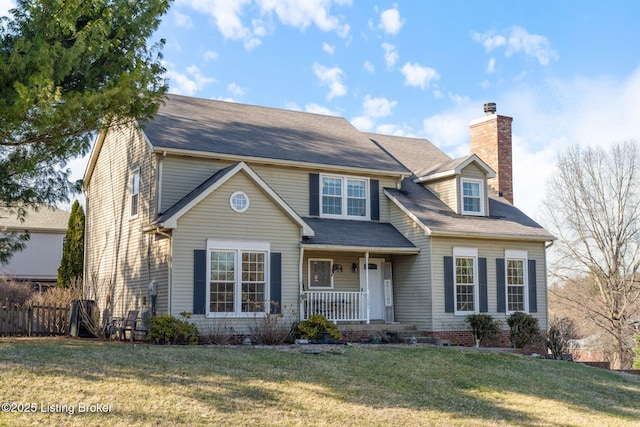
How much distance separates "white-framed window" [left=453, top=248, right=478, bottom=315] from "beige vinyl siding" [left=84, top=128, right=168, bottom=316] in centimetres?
894

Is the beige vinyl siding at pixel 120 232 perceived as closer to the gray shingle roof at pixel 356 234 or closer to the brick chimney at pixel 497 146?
the gray shingle roof at pixel 356 234

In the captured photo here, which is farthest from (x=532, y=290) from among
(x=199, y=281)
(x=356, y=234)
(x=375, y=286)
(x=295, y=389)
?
(x=295, y=389)

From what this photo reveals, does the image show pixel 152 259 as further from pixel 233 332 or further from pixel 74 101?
pixel 74 101

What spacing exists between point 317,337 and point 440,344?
4027 millimetres

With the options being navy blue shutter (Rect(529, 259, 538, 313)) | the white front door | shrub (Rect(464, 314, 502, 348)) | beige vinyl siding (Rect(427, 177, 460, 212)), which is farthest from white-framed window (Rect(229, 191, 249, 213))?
navy blue shutter (Rect(529, 259, 538, 313))

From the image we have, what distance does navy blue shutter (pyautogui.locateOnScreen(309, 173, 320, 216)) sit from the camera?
21.7 meters

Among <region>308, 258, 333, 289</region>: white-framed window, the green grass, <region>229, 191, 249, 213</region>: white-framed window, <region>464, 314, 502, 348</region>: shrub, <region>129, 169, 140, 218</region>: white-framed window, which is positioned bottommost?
the green grass

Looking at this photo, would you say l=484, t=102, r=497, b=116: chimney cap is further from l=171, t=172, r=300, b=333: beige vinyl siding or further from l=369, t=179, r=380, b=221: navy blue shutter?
l=171, t=172, r=300, b=333: beige vinyl siding

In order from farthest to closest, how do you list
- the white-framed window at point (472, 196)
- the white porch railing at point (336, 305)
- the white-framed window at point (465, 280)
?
the white-framed window at point (472, 196) → the white-framed window at point (465, 280) → the white porch railing at point (336, 305)

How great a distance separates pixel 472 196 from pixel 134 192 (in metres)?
11.0

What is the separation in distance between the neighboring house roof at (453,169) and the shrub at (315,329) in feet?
24.6

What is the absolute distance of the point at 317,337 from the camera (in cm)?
1819

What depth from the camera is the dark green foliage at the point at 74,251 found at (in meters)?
25.7

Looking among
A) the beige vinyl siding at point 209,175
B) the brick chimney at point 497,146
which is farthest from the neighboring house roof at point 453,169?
the brick chimney at point 497,146
